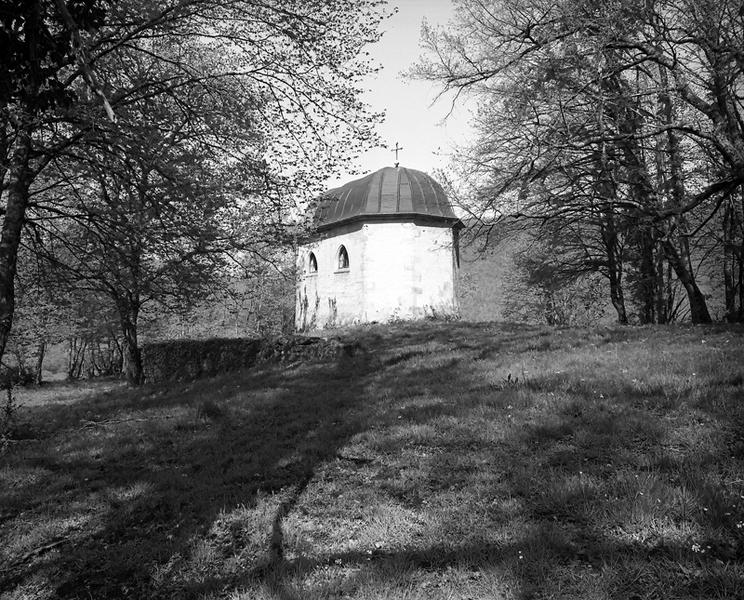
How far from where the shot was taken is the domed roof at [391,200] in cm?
2500

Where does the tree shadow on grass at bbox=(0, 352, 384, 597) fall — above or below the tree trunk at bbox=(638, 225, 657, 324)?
below

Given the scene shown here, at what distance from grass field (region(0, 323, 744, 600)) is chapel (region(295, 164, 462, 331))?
55.5 feet

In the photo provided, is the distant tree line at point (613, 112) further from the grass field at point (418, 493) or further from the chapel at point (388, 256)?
the chapel at point (388, 256)

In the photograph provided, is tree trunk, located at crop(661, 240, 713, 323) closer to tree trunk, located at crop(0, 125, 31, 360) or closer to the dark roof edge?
the dark roof edge

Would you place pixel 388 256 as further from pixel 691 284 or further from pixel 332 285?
pixel 691 284

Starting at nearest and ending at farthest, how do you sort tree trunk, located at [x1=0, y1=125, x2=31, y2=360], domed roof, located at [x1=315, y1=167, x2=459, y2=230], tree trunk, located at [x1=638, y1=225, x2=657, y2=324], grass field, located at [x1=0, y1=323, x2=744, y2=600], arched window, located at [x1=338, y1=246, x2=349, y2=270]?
grass field, located at [x1=0, y1=323, x2=744, y2=600]
tree trunk, located at [x1=0, y1=125, x2=31, y2=360]
tree trunk, located at [x1=638, y1=225, x2=657, y2=324]
domed roof, located at [x1=315, y1=167, x2=459, y2=230]
arched window, located at [x1=338, y1=246, x2=349, y2=270]

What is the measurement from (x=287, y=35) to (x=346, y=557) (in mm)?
8195

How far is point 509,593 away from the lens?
105 inches

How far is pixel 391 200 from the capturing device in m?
25.4

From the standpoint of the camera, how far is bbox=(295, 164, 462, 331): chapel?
80.6ft

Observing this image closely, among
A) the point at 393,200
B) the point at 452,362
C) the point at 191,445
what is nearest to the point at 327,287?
the point at 393,200

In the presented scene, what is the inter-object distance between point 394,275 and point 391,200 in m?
4.23

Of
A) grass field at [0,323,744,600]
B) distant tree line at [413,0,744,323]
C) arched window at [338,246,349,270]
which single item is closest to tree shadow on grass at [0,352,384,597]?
grass field at [0,323,744,600]

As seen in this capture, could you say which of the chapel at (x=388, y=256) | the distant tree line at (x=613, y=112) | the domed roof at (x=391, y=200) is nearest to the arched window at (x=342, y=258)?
the chapel at (x=388, y=256)
